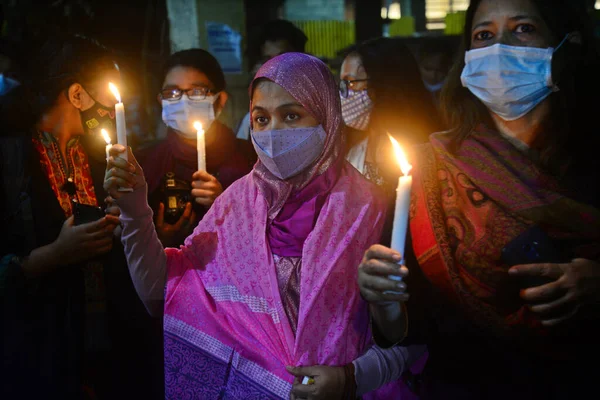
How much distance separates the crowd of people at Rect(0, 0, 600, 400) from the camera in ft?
5.16

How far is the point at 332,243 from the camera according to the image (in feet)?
5.96

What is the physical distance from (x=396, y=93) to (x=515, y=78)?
1.49 metres

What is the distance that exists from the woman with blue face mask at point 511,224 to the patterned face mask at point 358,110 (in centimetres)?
125

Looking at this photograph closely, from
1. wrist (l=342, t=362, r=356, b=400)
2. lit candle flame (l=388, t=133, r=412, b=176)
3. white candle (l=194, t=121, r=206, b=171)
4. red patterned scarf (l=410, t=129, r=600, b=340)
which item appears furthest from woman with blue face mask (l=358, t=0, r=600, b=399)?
white candle (l=194, t=121, r=206, b=171)

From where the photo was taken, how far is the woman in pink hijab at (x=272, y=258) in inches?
68.8

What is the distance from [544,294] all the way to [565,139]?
0.61 m

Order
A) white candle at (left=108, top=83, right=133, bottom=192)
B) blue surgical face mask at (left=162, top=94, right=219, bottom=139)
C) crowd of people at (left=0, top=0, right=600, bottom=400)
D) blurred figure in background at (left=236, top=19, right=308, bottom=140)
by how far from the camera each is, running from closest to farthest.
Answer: crowd of people at (left=0, top=0, right=600, bottom=400) → white candle at (left=108, top=83, right=133, bottom=192) → blue surgical face mask at (left=162, top=94, right=219, bottom=139) → blurred figure in background at (left=236, top=19, right=308, bottom=140)

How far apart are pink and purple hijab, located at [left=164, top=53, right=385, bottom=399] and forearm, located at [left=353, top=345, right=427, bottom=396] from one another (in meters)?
0.05

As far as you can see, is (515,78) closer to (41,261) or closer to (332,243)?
(332,243)

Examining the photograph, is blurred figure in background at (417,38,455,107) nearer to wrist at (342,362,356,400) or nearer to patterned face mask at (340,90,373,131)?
patterned face mask at (340,90,373,131)

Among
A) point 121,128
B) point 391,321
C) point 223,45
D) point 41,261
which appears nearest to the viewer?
point 391,321

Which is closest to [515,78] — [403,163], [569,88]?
[569,88]

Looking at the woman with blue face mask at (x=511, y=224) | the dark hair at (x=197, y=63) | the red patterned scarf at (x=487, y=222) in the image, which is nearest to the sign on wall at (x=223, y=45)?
the dark hair at (x=197, y=63)

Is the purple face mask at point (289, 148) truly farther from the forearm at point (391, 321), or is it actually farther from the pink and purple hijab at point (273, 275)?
the forearm at point (391, 321)
